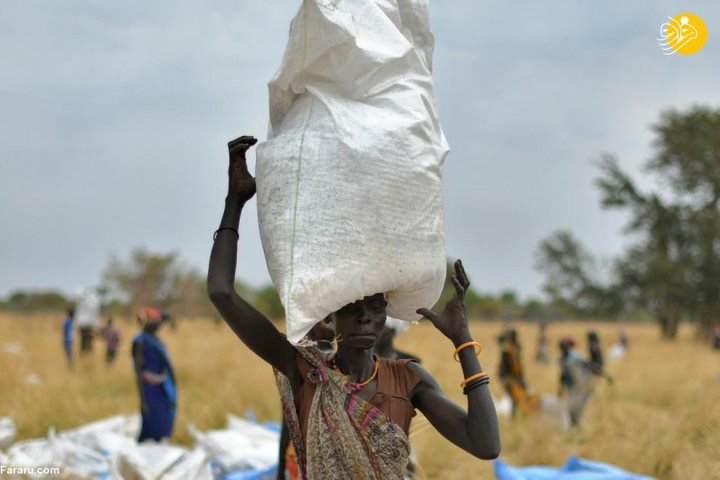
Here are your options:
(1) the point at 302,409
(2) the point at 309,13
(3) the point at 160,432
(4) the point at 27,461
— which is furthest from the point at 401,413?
(3) the point at 160,432

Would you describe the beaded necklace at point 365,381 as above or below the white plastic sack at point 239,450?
above

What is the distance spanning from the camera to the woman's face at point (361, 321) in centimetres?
231

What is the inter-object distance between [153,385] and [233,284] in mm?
5056

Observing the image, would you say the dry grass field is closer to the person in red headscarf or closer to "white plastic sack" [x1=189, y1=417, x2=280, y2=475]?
the person in red headscarf

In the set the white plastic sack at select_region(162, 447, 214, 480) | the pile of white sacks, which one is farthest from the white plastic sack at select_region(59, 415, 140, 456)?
the white plastic sack at select_region(162, 447, 214, 480)

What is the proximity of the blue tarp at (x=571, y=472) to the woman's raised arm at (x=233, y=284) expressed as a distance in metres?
3.35

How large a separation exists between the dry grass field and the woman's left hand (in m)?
1.09

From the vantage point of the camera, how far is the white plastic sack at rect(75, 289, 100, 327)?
56.1ft

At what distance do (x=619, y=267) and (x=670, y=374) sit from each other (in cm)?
1717

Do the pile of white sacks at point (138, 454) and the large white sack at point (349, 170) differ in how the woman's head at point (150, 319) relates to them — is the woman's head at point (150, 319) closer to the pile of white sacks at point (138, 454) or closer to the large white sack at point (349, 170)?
the pile of white sacks at point (138, 454)

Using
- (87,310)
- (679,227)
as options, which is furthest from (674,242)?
(87,310)

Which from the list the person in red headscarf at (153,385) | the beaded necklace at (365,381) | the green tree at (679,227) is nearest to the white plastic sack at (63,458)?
the person in red headscarf at (153,385)

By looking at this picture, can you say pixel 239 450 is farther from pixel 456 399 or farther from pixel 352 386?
pixel 456 399

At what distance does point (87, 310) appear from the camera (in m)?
17.3
